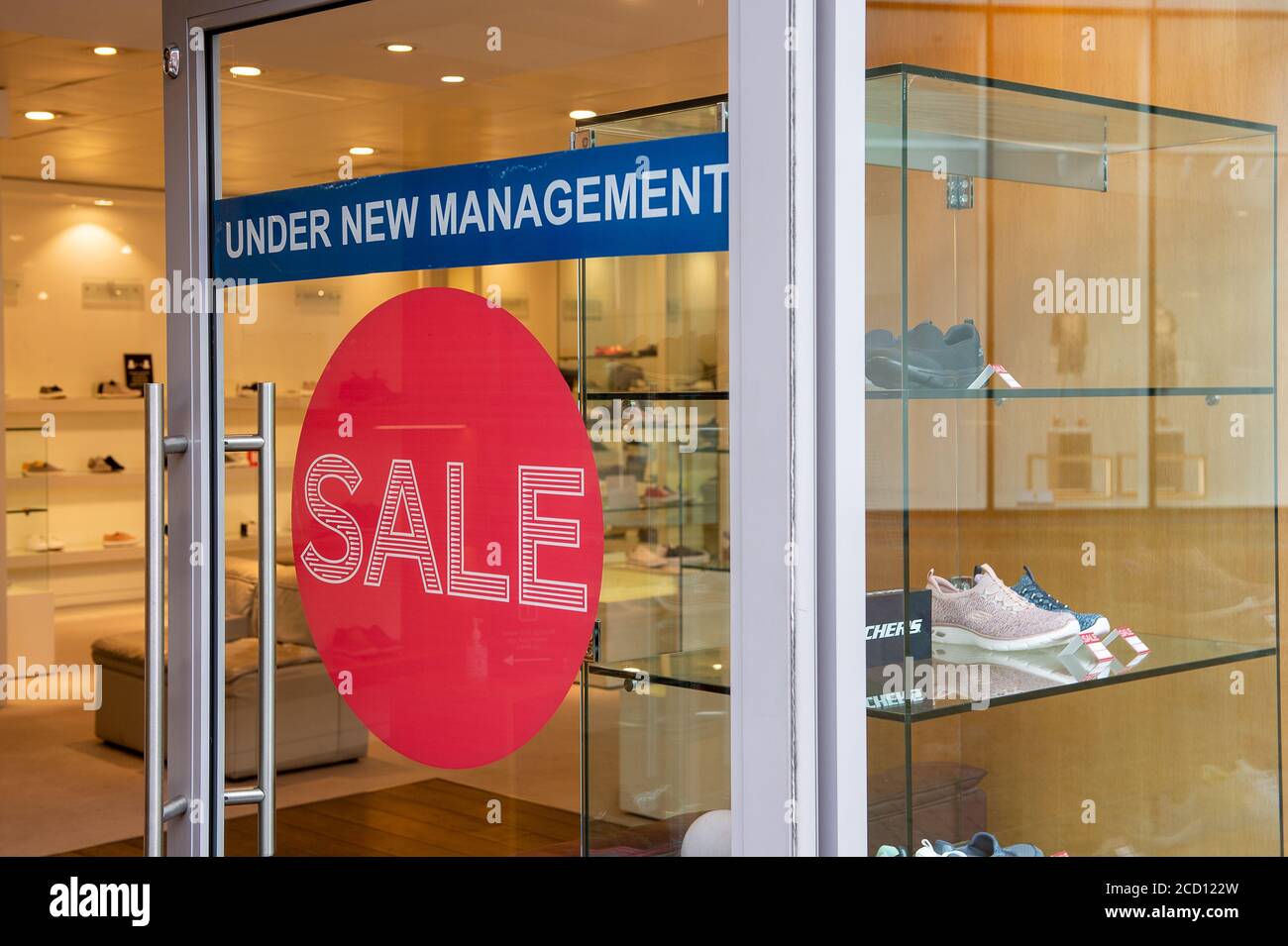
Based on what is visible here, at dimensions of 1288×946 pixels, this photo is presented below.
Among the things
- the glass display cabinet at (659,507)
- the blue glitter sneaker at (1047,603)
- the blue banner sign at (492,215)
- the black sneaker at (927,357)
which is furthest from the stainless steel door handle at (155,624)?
the blue glitter sneaker at (1047,603)

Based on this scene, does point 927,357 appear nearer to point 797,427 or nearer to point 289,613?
point 797,427

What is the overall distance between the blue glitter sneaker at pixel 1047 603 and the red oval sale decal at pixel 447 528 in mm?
462

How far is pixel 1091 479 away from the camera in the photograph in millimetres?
1430

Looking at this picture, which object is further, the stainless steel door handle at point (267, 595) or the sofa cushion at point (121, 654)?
the sofa cushion at point (121, 654)

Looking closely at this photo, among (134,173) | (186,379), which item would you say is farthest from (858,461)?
(134,173)

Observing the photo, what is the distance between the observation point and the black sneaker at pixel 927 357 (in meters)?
1.28

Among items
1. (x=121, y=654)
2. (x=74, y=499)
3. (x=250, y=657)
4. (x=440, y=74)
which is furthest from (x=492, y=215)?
(x=74, y=499)

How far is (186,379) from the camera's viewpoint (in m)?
1.77

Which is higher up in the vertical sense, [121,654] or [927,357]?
[927,357]

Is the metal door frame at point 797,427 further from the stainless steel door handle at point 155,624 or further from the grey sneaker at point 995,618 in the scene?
the stainless steel door handle at point 155,624

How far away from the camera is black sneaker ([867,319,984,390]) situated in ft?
4.20

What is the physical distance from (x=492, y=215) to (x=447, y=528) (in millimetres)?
365
